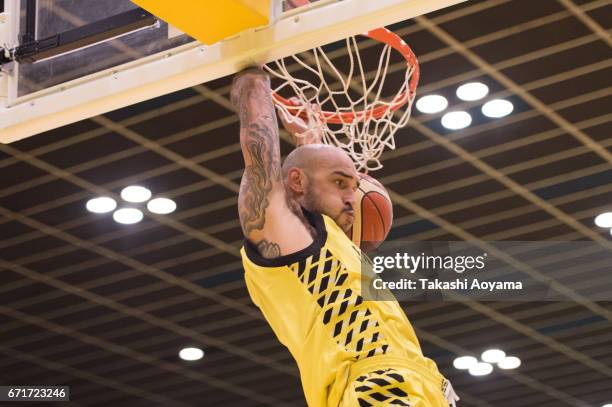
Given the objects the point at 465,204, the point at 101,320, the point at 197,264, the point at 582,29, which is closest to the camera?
the point at 582,29

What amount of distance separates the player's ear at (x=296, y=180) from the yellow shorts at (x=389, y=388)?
2.21ft

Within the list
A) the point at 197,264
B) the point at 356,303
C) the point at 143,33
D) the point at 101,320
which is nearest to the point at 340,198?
the point at 356,303

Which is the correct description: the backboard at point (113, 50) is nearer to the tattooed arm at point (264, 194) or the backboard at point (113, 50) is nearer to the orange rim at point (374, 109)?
the tattooed arm at point (264, 194)

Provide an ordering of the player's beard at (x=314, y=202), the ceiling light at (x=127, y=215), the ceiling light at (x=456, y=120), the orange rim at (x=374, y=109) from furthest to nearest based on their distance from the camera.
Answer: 1. the ceiling light at (x=127, y=215)
2. the ceiling light at (x=456, y=120)
3. the orange rim at (x=374, y=109)
4. the player's beard at (x=314, y=202)

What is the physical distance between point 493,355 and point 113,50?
770 centimetres

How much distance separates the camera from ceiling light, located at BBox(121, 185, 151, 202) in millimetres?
8961

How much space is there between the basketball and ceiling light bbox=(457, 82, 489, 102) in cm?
314

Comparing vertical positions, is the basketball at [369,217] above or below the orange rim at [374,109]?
below

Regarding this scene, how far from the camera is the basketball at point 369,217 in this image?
15.8 feet

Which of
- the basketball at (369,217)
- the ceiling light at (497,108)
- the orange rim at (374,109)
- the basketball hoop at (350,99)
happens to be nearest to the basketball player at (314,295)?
the basketball at (369,217)

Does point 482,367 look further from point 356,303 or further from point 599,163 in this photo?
point 356,303

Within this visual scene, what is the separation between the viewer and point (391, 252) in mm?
8492

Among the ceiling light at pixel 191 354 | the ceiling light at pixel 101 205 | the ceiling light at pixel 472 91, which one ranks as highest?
the ceiling light at pixel 191 354

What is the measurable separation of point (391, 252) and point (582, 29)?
1.94 m
